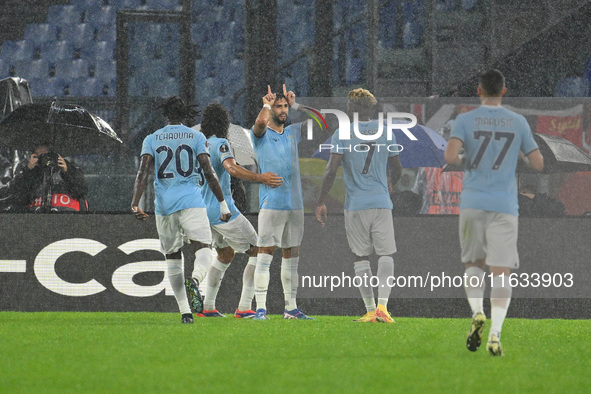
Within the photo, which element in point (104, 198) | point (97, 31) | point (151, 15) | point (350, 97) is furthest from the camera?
point (97, 31)

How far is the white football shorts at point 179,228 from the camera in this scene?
770cm

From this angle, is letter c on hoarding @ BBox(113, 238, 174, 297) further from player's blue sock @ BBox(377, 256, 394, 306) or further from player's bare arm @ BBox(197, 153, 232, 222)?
player's blue sock @ BBox(377, 256, 394, 306)

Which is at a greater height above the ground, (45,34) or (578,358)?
(45,34)

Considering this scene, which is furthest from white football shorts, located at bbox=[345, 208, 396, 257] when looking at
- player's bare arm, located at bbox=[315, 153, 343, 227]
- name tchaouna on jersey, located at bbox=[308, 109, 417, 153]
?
name tchaouna on jersey, located at bbox=[308, 109, 417, 153]

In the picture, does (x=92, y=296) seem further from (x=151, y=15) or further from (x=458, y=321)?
(x=151, y=15)

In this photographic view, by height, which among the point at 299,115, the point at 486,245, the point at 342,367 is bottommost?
the point at 342,367

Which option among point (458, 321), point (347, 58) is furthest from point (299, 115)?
point (347, 58)

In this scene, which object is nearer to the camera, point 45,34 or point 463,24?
point 463,24

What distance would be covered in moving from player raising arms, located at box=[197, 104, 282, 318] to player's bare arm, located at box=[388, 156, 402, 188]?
110 cm

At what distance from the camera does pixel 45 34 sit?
630 inches

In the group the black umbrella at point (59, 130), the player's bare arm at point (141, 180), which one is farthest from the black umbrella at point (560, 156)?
the black umbrella at point (59, 130)

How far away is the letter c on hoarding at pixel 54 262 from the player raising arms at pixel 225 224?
1302 millimetres

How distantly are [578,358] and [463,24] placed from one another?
931 cm

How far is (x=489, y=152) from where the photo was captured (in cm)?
582
